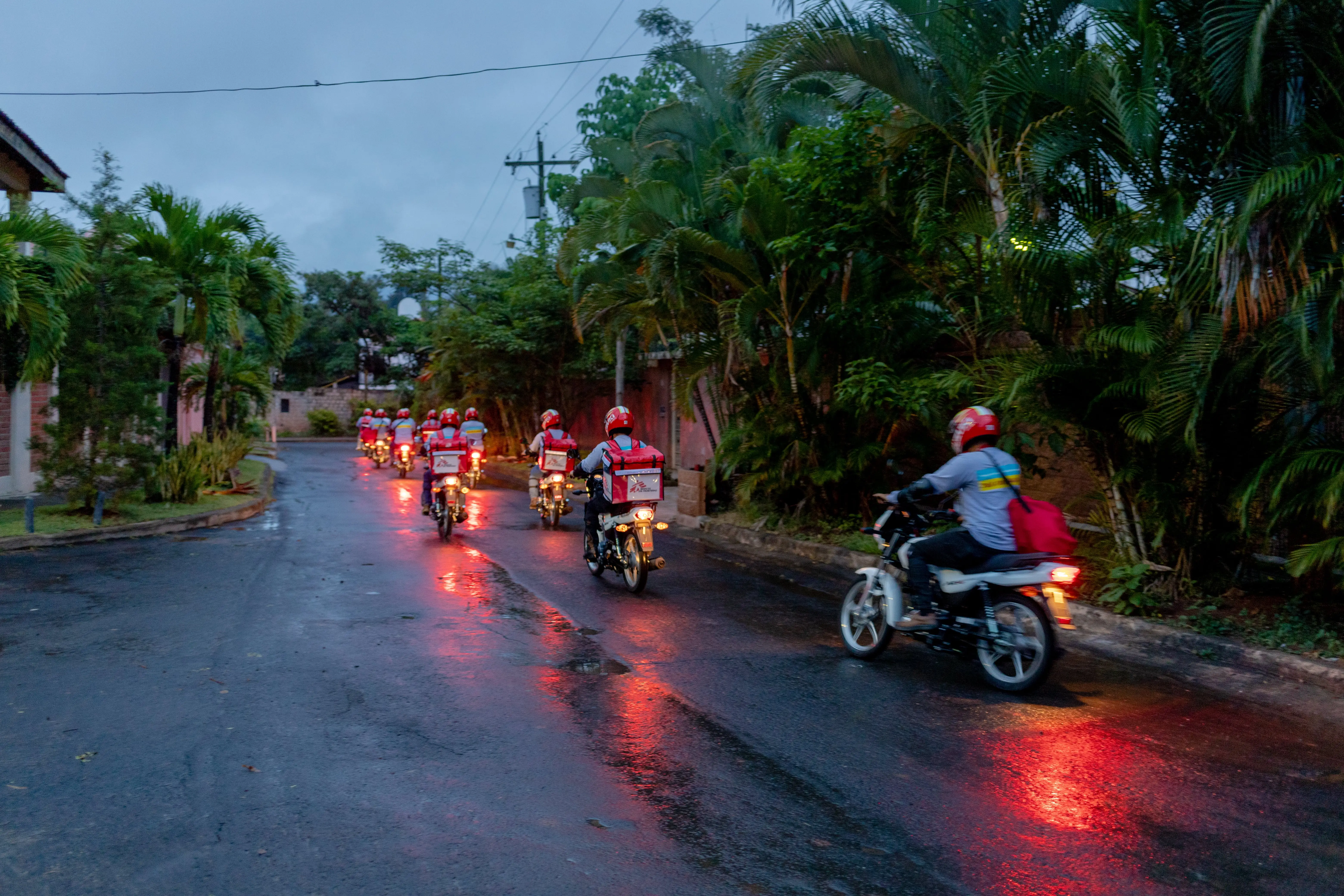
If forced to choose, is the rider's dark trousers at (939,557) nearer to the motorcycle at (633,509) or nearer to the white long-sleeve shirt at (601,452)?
the motorcycle at (633,509)

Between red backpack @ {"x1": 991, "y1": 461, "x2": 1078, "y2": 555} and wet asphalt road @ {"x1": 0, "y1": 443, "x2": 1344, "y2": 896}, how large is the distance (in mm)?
949

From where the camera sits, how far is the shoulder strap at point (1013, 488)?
6.75 metres

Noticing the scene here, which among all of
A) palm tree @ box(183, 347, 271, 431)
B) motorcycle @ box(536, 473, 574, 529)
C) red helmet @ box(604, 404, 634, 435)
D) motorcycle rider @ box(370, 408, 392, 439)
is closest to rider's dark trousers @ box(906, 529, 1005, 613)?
red helmet @ box(604, 404, 634, 435)

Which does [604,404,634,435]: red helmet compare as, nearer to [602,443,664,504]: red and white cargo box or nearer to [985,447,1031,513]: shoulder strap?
[602,443,664,504]: red and white cargo box

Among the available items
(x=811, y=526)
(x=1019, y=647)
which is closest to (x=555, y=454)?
(x=811, y=526)

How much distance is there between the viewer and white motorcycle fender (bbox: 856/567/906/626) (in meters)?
7.22

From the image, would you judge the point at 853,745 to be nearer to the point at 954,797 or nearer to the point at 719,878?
the point at 954,797

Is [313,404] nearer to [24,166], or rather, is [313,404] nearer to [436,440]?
[24,166]

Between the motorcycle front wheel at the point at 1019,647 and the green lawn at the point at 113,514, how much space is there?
12106 millimetres

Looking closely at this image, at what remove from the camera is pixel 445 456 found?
567 inches

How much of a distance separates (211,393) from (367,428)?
11.2 meters

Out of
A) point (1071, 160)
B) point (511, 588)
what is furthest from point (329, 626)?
point (1071, 160)

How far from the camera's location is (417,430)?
108ft

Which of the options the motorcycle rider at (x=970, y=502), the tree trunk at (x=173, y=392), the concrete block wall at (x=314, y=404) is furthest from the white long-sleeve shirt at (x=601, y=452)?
the concrete block wall at (x=314, y=404)
